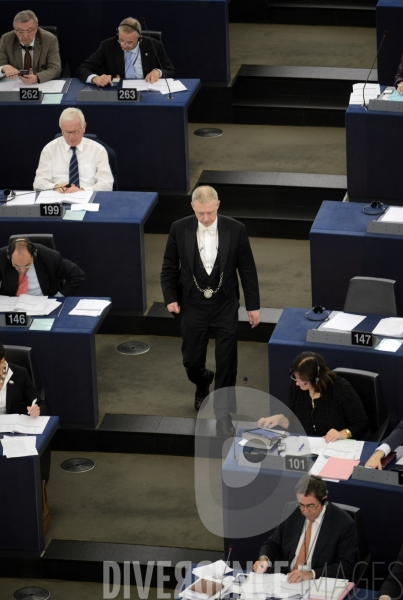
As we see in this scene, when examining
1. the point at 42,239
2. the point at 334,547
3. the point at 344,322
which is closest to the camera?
the point at 334,547

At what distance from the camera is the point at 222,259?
646 cm

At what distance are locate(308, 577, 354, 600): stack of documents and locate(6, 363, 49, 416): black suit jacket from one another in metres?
1.91

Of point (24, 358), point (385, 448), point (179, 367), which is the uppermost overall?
point (24, 358)

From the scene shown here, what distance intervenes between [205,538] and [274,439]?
30.8 inches

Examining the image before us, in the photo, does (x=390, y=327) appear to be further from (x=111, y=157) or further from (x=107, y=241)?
(x=111, y=157)

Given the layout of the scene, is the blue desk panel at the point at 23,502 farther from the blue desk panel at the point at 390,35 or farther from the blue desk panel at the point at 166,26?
the blue desk panel at the point at 390,35

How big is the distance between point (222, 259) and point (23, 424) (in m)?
1.31

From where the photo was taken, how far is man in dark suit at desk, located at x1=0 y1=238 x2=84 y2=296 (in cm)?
695

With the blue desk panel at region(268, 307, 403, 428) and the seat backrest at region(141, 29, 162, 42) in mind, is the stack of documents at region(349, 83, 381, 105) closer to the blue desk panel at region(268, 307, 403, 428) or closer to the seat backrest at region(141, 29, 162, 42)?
the seat backrest at region(141, 29, 162, 42)

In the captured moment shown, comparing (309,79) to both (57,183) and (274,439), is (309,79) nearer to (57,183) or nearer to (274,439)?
(57,183)

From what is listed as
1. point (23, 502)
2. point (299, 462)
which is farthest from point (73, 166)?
point (299, 462)

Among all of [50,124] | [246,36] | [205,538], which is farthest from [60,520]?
[246,36]

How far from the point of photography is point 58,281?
7086 mm

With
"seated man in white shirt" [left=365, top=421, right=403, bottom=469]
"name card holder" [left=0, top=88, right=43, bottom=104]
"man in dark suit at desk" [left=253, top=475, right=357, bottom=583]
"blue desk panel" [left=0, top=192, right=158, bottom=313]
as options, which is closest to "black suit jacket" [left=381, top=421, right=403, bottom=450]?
"seated man in white shirt" [left=365, top=421, right=403, bottom=469]
